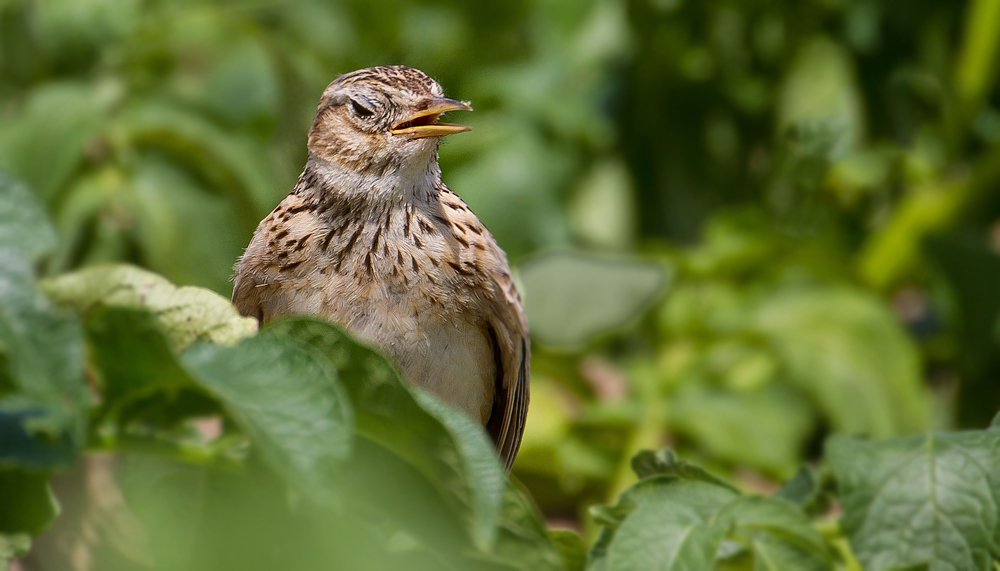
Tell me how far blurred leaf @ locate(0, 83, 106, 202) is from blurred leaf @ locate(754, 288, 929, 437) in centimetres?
139

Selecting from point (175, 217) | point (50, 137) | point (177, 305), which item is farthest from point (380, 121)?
point (50, 137)

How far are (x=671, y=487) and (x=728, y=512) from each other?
0.14 feet

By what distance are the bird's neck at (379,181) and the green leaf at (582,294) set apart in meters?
1.15

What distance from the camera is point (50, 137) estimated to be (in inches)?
86.7

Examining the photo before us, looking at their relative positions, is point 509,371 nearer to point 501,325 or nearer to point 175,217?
point 501,325

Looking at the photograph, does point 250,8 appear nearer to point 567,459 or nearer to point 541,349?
point 541,349

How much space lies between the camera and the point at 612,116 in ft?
9.46

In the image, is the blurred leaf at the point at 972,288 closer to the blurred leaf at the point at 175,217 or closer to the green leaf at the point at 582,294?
the green leaf at the point at 582,294

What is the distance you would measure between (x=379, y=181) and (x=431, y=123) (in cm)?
7

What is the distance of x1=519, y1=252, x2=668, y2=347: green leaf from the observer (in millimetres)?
2129

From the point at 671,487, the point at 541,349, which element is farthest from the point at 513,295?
the point at 541,349

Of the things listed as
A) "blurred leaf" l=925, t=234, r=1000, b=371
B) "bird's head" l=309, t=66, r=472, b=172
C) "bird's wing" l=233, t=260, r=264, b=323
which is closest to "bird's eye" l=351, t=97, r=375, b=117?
"bird's head" l=309, t=66, r=472, b=172

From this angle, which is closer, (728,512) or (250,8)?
(728,512)

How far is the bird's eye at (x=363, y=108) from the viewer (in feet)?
3.22
